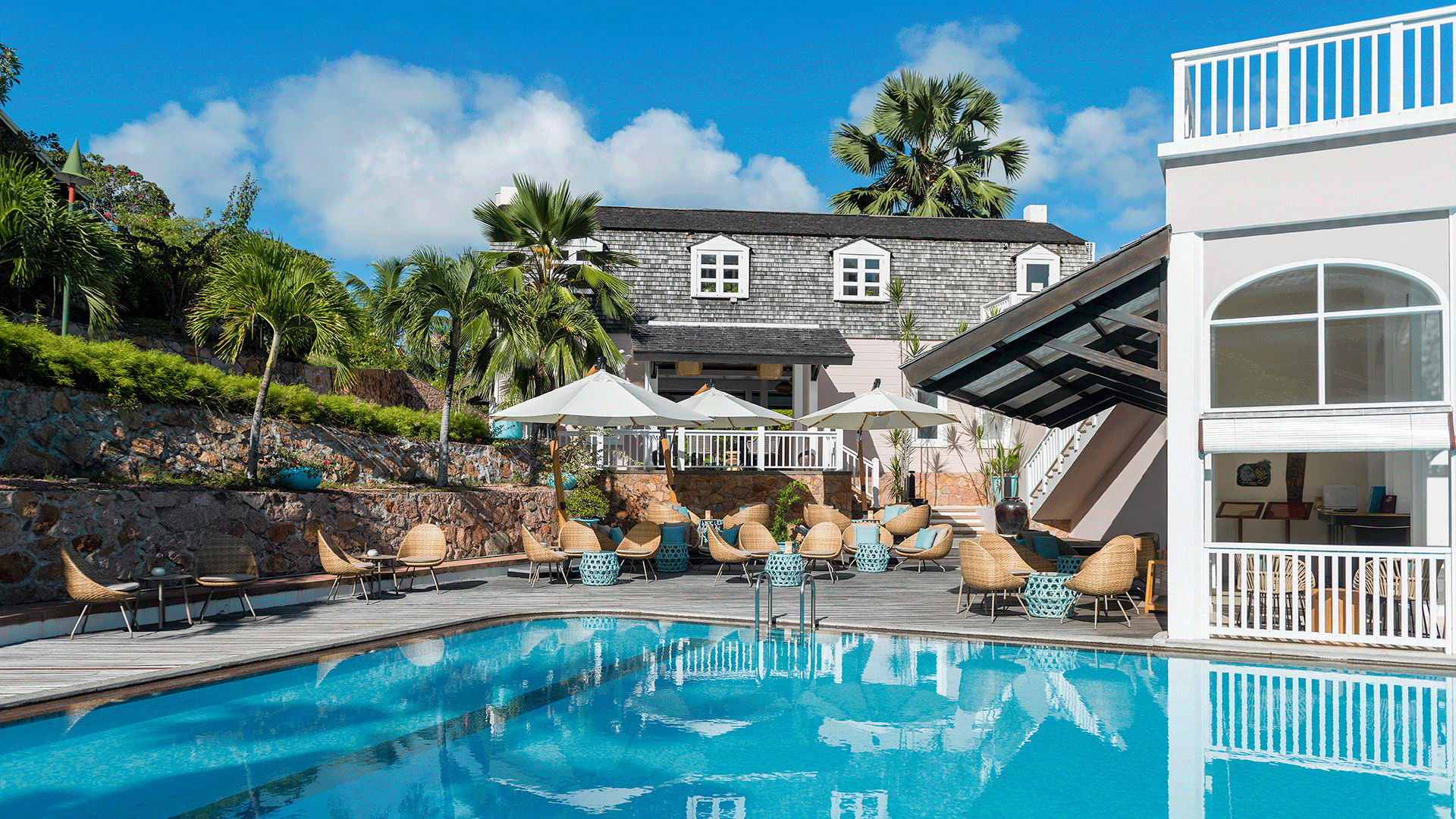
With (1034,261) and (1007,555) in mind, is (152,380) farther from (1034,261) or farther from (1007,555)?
(1034,261)

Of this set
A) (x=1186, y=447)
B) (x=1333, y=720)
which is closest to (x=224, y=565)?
(x=1186, y=447)

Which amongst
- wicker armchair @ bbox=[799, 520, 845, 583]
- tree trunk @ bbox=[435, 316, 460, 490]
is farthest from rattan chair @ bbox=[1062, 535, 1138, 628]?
tree trunk @ bbox=[435, 316, 460, 490]

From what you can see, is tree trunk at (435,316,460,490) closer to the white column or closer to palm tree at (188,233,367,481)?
palm tree at (188,233,367,481)

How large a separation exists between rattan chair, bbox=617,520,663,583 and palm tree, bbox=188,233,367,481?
16.3 ft

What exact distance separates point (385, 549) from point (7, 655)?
5.58 metres

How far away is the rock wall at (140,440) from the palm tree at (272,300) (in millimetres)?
441

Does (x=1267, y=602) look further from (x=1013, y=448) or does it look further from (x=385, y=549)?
(x=1013, y=448)

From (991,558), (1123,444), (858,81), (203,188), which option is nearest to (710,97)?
(858,81)

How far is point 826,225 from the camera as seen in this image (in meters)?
25.5

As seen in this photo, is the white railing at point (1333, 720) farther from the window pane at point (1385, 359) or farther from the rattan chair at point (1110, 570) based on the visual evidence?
the window pane at point (1385, 359)

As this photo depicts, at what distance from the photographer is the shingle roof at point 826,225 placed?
24.5m

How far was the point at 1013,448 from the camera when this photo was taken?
69.4 ft

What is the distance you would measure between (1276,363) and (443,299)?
1355 centimetres

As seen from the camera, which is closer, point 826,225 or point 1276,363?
point 1276,363
